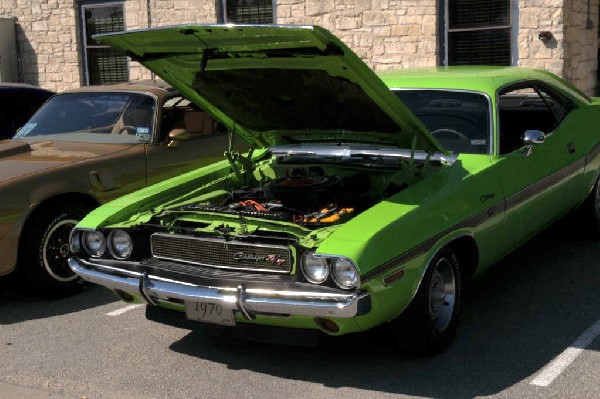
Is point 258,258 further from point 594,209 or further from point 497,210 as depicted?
point 594,209

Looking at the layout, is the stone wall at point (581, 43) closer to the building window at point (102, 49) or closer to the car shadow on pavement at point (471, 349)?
the car shadow on pavement at point (471, 349)

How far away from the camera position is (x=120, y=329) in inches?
219

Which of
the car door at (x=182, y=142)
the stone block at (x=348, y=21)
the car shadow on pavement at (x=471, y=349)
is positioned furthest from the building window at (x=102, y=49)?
the car shadow on pavement at (x=471, y=349)

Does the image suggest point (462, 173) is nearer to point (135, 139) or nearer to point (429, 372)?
point (429, 372)

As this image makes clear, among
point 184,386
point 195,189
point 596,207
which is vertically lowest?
Answer: point 184,386

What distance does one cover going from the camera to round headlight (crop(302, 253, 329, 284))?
4.21 metres

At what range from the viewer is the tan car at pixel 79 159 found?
602 centimetres

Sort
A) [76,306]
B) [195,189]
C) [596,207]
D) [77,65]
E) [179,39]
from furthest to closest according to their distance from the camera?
[77,65]
[596,207]
[76,306]
[195,189]
[179,39]

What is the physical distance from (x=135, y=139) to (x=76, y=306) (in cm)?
160

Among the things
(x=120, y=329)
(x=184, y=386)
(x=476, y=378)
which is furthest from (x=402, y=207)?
(x=120, y=329)

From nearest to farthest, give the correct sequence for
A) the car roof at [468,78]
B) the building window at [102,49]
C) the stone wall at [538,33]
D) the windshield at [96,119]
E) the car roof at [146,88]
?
the car roof at [468,78], the windshield at [96,119], the car roof at [146,88], the stone wall at [538,33], the building window at [102,49]

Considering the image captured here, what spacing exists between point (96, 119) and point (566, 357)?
14.9 feet

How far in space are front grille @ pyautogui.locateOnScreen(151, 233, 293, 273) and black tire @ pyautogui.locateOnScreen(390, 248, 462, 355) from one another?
0.75 metres

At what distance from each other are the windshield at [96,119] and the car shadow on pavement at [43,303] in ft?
4.51
